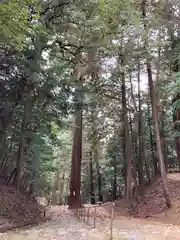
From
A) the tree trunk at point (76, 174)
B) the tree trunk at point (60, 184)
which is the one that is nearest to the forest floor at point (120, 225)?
the tree trunk at point (76, 174)

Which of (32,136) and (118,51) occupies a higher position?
(118,51)

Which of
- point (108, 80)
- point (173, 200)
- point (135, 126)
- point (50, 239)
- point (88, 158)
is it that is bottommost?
point (50, 239)

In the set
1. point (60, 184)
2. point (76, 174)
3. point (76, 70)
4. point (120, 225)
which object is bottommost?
point (120, 225)

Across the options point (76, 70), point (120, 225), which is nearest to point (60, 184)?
point (76, 70)

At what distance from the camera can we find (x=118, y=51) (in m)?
10.9

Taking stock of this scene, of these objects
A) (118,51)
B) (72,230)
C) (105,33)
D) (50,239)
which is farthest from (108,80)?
(50,239)

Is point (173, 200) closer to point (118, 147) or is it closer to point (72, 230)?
point (72, 230)

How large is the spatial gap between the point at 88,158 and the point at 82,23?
1428 centimetres

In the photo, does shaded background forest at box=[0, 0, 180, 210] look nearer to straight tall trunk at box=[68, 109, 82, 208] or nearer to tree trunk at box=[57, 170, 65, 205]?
straight tall trunk at box=[68, 109, 82, 208]

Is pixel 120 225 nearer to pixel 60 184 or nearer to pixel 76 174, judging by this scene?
pixel 76 174

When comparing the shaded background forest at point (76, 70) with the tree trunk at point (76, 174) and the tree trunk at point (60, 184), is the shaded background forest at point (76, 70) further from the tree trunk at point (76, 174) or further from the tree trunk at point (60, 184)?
the tree trunk at point (60, 184)

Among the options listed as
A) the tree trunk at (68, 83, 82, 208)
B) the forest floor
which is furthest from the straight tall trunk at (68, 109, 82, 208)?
the forest floor

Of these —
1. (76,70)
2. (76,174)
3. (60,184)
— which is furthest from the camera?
(60,184)

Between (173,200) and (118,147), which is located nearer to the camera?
(173,200)
